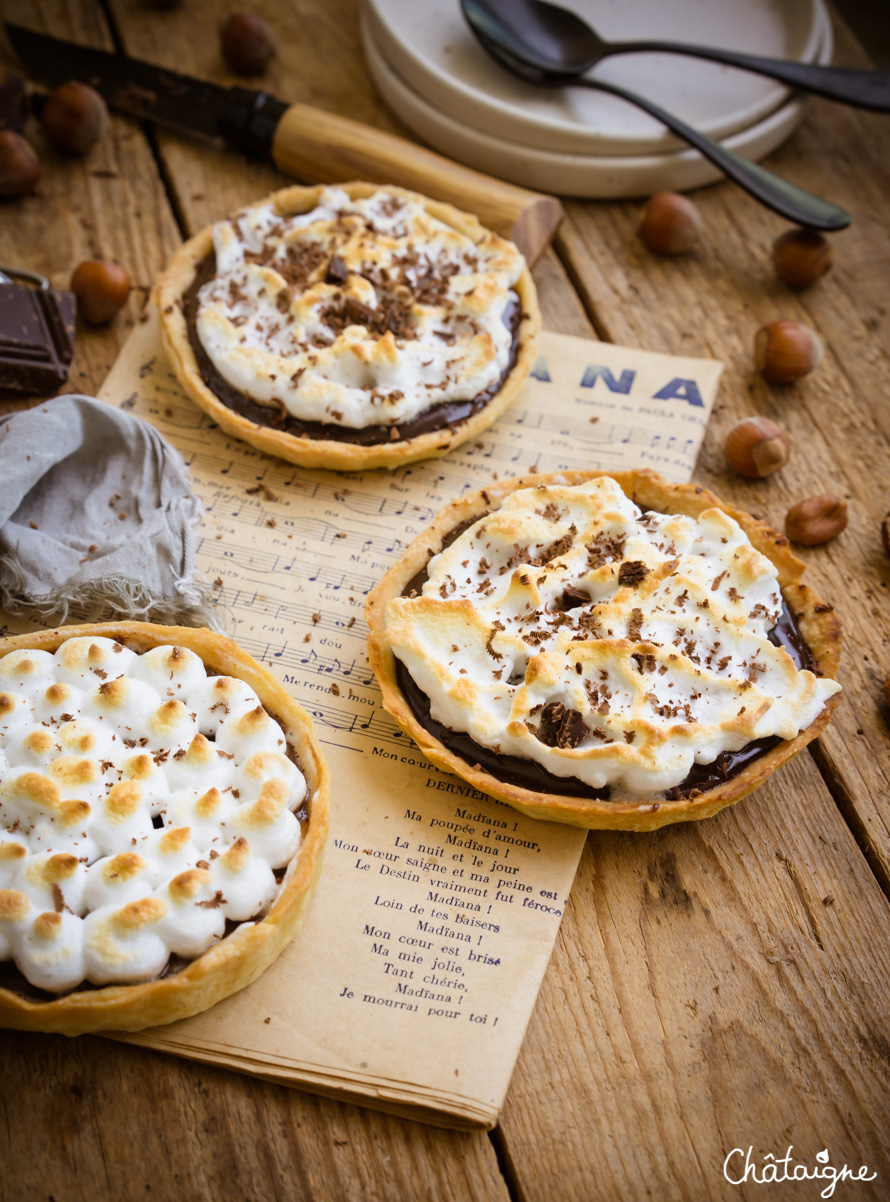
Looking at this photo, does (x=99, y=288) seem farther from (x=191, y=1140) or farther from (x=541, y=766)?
(x=191, y=1140)

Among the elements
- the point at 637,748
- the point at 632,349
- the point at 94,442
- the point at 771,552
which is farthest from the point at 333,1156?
the point at 632,349

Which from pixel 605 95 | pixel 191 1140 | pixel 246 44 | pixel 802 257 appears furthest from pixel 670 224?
pixel 191 1140

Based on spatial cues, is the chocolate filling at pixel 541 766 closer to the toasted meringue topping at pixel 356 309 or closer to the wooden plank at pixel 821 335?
the wooden plank at pixel 821 335

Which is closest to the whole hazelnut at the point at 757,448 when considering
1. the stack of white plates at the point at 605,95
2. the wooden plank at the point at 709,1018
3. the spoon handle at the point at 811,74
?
the wooden plank at the point at 709,1018

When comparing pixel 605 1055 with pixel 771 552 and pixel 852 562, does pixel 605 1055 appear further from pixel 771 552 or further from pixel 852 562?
pixel 852 562

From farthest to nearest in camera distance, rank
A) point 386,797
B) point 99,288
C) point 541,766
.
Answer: point 99,288 < point 386,797 < point 541,766

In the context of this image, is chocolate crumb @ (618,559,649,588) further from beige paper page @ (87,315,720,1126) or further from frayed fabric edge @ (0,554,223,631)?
frayed fabric edge @ (0,554,223,631)
